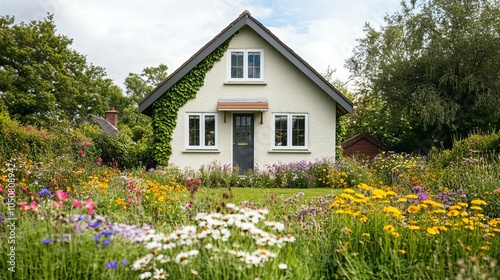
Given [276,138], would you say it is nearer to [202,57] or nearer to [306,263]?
[202,57]

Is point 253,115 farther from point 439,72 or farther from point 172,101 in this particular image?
point 439,72

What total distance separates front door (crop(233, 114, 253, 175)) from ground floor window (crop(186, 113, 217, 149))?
30.1 inches

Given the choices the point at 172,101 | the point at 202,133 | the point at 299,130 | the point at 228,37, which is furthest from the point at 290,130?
the point at 172,101

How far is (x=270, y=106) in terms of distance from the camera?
13781 mm

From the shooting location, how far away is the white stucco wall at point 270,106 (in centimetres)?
1361

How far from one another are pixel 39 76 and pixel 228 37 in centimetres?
2141

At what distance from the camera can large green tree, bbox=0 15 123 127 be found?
26844mm

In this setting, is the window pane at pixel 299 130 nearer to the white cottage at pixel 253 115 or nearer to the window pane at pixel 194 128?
the white cottage at pixel 253 115

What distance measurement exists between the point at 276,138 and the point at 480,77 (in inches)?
488

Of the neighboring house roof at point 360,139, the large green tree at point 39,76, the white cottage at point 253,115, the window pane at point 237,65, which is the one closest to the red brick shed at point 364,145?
the neighboring house roof at point 360,139

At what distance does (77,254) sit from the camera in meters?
2.90

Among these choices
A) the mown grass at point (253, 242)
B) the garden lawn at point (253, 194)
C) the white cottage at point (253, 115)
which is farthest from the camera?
the white cottage at point (253, 115)

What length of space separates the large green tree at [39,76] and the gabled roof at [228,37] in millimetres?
15739

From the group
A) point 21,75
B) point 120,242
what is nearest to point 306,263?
point 120,242
